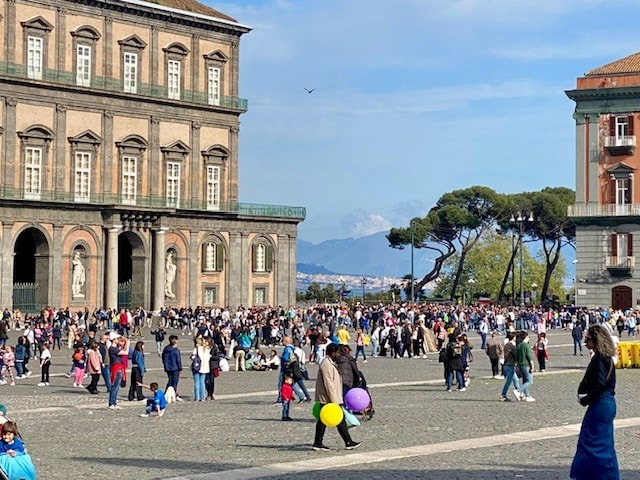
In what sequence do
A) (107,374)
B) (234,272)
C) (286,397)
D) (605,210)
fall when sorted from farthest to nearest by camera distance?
(234,272) → (605,210) → (107,374) → (286,397)

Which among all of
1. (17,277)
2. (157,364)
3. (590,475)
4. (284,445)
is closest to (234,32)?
(17,277)

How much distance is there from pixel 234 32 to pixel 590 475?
6565cm

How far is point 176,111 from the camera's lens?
240ft

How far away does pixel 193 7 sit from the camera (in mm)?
75688

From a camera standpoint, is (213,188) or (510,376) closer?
(510,376)

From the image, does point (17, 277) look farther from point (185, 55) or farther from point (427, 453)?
point (427, 453)

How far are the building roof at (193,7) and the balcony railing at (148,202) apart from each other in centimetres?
1092

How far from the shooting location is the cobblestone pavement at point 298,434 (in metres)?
17.4

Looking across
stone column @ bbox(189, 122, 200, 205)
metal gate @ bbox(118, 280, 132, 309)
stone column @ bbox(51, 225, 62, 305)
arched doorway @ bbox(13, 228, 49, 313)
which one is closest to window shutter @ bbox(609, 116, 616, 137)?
stone column @ bbox(189, 122, 200, 205)

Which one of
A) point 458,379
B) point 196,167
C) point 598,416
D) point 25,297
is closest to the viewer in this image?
point 598,416

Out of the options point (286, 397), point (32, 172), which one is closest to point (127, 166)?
point (32, 172)

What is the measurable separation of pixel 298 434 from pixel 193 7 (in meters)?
56.9

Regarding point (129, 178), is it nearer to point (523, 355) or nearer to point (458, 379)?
A: point (458, 379)

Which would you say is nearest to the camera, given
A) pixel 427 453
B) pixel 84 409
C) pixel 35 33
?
pixel 427 453
